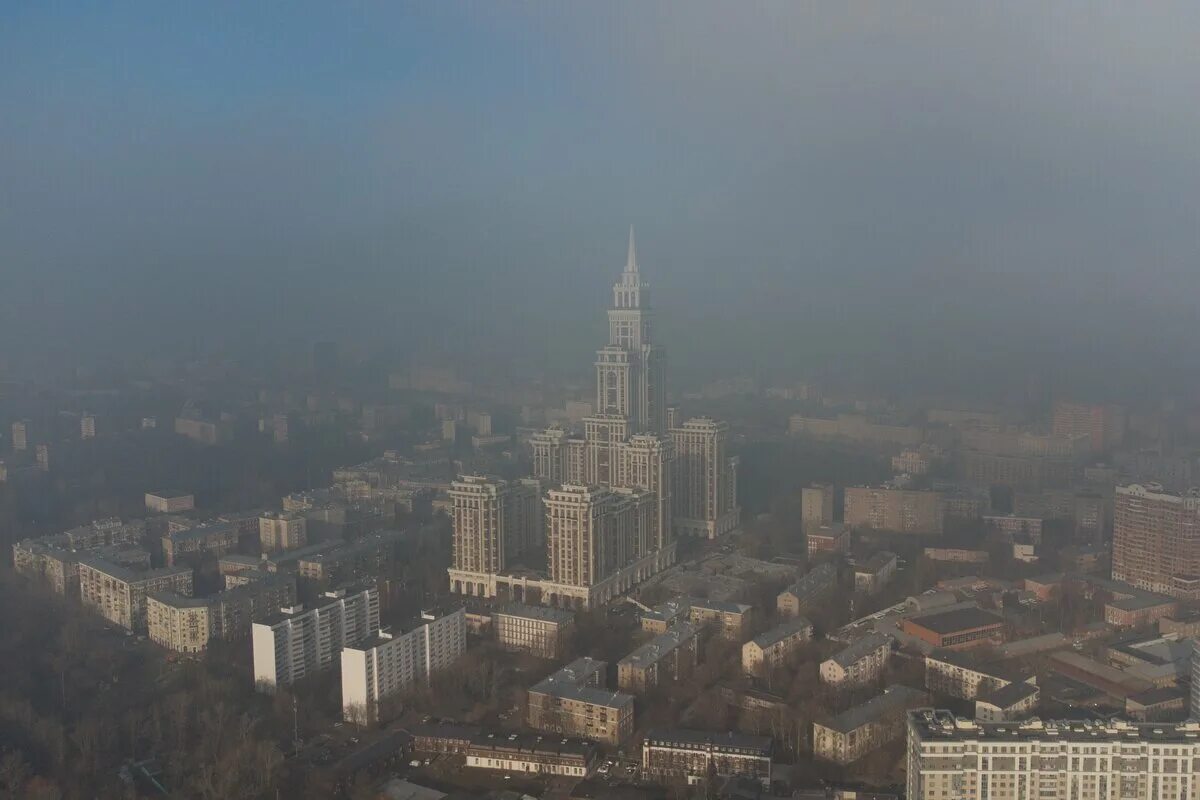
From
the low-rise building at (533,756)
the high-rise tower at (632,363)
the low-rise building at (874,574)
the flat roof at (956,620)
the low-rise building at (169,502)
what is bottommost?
the low-rise building at (533,756)

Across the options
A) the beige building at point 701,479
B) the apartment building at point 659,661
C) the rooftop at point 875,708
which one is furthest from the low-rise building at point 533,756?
the beige building at point 701,479

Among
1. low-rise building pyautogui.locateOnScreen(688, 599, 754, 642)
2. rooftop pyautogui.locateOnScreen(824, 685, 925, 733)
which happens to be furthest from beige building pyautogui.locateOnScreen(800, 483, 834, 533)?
rooftop pyautogui.locateOnScreen(824, 685, 925, 733)

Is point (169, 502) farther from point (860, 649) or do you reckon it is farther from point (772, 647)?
point (860, 649)

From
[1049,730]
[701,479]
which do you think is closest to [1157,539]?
[701,479]

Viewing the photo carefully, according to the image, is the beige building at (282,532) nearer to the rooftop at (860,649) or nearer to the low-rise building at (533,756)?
the low-rise building at (533,756)

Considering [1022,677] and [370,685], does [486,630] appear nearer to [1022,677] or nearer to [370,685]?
[370,685]

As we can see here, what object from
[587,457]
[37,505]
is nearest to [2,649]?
[37,505]

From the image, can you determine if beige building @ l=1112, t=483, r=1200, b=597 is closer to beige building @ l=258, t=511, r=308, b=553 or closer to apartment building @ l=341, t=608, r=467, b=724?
apartment building @ l=341, t=608, r=467, b=724
